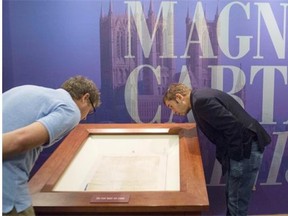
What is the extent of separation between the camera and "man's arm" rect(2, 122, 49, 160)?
124 centimetres

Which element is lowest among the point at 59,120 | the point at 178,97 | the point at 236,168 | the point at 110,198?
the point at 236,168

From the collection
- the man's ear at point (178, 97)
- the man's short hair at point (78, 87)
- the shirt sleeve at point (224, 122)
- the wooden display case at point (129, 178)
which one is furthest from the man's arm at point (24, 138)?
the man's ear at point (178, 97)

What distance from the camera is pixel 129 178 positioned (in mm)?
2027

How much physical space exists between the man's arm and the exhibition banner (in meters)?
2.12

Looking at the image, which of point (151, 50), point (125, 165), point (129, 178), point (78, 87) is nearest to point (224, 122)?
point (125, 165)

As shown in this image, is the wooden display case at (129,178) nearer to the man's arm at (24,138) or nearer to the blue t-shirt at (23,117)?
the blue t-shirt at (23,117)

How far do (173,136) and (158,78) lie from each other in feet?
2.24

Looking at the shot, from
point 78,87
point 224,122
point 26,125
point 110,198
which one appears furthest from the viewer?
point 224,122

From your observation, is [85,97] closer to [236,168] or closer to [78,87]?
[78,87]

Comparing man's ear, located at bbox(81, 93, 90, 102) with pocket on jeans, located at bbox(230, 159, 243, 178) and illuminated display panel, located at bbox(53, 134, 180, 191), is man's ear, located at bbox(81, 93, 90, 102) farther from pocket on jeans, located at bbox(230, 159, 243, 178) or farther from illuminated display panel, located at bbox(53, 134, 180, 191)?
pocket on jeans, located at bbox(230, 159, 243, 178)

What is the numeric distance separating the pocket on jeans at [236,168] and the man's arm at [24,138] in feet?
5.68

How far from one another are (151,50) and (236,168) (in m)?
1.29

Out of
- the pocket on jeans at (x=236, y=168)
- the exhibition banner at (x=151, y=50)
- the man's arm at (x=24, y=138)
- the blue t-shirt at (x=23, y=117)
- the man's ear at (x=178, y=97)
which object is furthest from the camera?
the exhibition banner at (x=151, y=50)

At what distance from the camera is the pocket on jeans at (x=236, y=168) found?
105 inches
